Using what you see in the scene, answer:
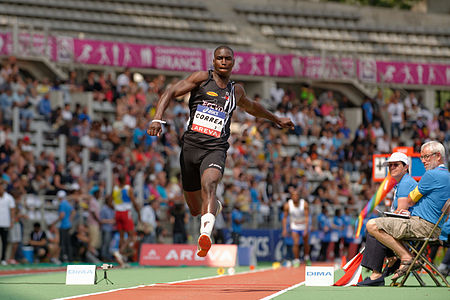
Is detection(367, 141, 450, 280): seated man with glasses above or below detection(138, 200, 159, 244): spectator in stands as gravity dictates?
above

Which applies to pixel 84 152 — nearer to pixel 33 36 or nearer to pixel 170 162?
pixel 170 162

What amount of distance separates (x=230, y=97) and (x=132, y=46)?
20277 millimetres

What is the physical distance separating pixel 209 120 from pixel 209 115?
0.05m

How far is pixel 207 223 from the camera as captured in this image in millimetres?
9828

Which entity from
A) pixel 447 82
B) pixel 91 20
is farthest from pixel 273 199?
pixel 447 82

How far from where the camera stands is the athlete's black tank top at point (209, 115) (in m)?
10.4

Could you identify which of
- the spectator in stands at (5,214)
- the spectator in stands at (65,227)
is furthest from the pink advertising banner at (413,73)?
the spectator in stands at (5,214)

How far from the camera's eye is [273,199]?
25.3 m

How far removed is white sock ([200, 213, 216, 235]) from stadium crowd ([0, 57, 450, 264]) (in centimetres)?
1031

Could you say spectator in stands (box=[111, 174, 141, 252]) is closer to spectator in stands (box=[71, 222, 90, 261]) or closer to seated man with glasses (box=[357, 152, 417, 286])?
spectator in stands (box=[71, 222, 90, 261])

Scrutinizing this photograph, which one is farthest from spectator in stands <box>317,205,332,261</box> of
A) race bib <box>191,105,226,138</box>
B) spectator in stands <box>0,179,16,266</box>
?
race bib <box>191,105,226,138</box>

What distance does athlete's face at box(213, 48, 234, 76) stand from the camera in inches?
408

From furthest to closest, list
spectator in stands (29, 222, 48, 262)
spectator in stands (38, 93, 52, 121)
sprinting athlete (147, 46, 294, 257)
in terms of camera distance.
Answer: spectator in stands (38, 93, 52, 121)
spectator in stands (29, 222, 48, 262)
sprinting athlete (147, 46, 294, 257)

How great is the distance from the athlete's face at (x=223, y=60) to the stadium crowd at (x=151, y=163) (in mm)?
10078
